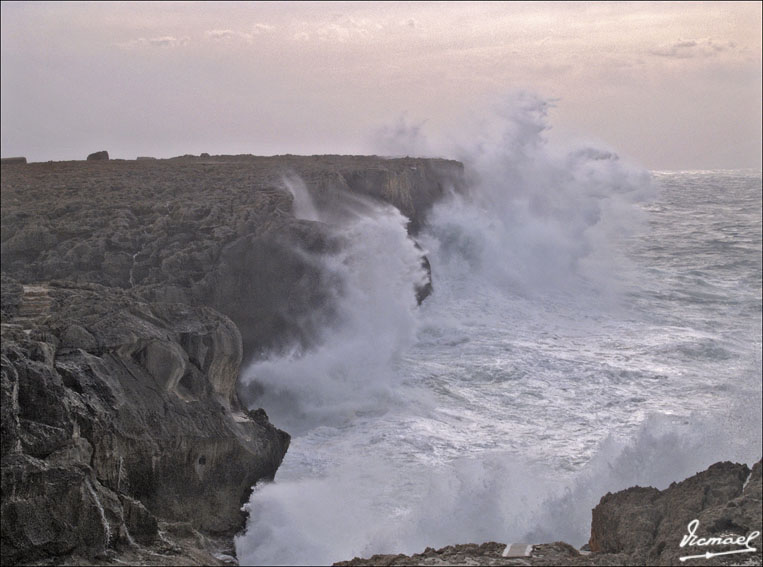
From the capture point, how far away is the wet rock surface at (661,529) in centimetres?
554

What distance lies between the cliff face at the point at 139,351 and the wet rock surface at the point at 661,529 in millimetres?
2184

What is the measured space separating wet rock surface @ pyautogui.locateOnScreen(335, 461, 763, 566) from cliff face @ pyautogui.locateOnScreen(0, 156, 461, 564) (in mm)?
2184

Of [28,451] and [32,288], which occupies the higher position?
[32,288]

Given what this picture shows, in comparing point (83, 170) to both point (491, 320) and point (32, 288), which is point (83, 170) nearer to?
point (491, 320)

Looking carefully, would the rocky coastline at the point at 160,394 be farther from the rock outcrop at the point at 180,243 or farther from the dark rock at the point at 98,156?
the dark rock at the point at 98,156

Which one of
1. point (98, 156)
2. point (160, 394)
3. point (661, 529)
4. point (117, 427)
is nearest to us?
point (661, 529)

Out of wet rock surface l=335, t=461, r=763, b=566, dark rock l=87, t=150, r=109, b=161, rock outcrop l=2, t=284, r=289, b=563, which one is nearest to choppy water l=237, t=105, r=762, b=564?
rock outcrop l=2, t=284, r=289, b=563

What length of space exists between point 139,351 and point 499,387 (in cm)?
769

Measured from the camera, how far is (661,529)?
6.09 meters

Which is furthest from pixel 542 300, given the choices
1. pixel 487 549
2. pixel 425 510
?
pixel 487 549

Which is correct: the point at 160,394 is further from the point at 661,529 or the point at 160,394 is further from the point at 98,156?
the point at 98,156

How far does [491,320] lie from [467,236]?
23.4ft

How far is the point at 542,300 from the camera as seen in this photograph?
22984 millimetres

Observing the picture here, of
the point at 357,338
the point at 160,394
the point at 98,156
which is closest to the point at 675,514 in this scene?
the point at 160,394
